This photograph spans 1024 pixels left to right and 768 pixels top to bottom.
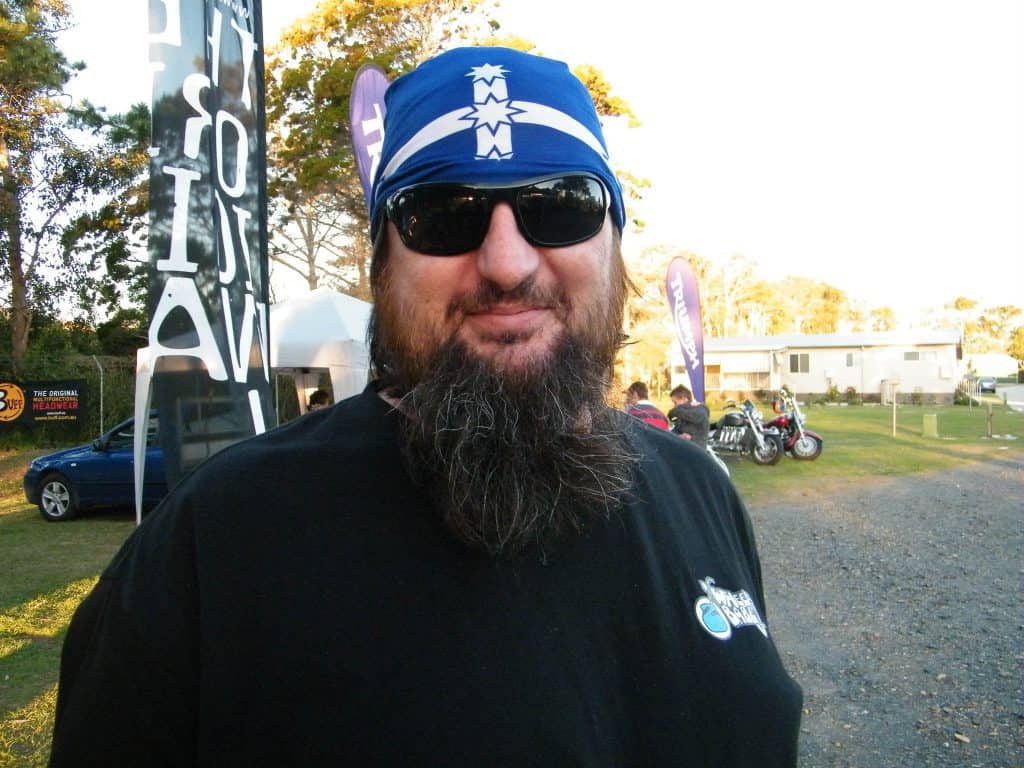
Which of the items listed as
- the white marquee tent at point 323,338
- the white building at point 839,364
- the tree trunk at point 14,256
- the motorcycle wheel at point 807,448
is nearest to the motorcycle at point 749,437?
the motorcycle wheel at point 807,448

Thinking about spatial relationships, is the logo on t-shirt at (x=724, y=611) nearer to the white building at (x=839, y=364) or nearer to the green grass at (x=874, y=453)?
the green grass at (x=874, y=453)

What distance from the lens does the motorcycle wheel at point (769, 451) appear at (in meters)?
14.4

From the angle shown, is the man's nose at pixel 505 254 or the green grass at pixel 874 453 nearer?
the man's nose at pixel 505 254

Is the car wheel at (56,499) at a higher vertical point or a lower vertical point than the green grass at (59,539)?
higher

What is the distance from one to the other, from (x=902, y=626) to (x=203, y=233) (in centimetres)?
522

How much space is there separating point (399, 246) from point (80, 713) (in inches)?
30.4

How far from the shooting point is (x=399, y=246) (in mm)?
1171

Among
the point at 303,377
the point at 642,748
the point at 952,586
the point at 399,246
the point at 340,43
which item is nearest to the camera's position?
the point at 642,748

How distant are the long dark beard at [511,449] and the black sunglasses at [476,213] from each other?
166 mm

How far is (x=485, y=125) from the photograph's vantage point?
1124 mm

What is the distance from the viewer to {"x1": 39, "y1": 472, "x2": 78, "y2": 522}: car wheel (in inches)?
377

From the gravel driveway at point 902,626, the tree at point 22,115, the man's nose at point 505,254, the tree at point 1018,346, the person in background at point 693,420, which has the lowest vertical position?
the gravel driveway at point 902,626

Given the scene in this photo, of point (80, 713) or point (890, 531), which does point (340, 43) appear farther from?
point (80, 713)

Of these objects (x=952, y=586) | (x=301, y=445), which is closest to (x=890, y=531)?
(x=952, y=586)
